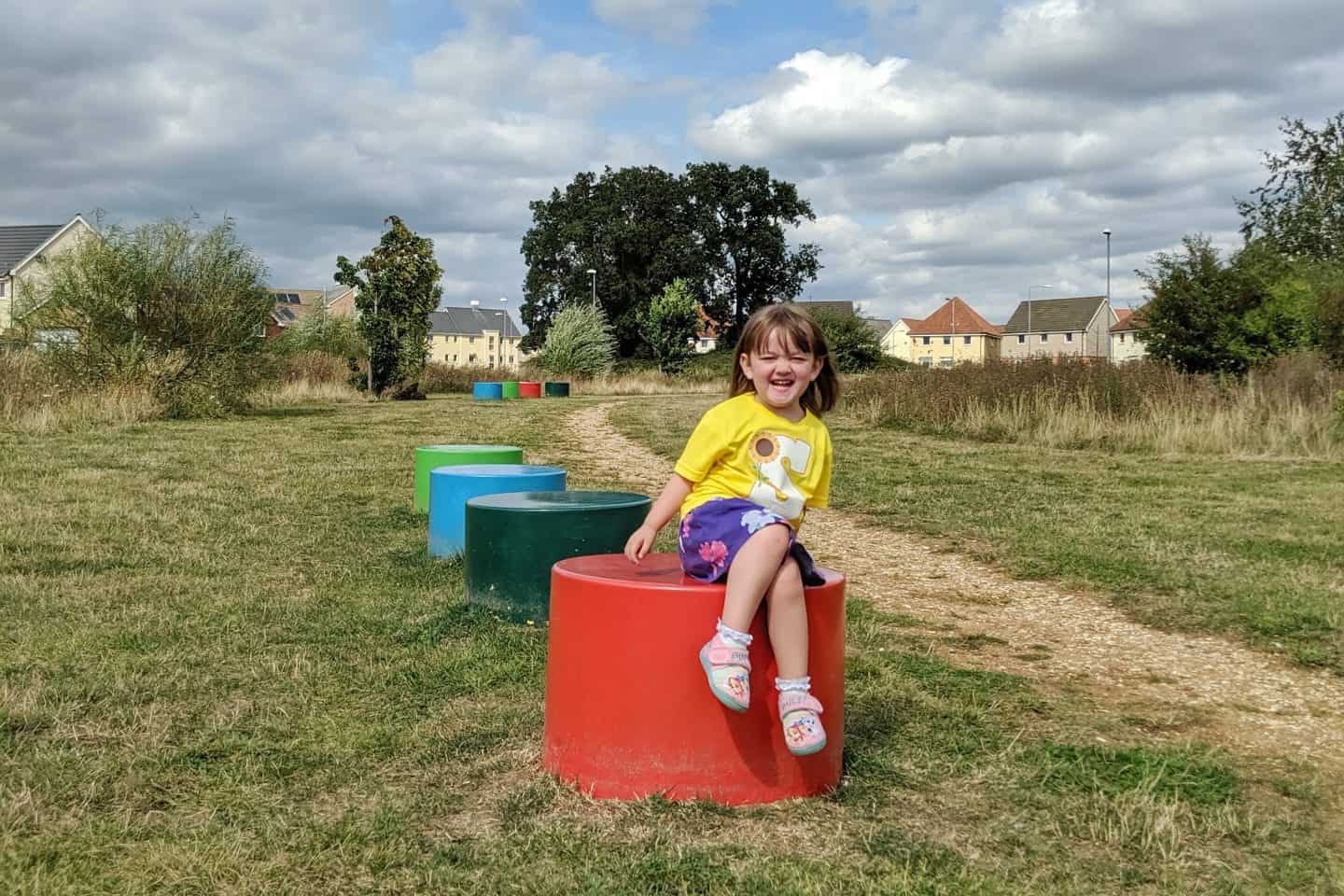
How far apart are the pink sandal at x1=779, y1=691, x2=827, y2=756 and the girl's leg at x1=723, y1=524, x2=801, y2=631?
0.84 feet

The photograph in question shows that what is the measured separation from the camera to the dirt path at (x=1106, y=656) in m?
4.45

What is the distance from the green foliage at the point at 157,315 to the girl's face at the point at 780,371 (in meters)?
18.1

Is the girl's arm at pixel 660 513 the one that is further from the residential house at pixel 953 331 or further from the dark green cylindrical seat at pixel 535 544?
the residential house at pixel 953 331

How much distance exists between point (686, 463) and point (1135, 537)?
603 cm

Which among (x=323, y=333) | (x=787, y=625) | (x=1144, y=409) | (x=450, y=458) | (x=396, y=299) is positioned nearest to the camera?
(x=787, y=625)

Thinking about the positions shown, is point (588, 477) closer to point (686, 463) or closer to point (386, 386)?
point (686, 463)

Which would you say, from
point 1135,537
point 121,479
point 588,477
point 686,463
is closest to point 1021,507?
point 1135,537

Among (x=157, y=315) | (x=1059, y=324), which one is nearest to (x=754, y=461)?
(x=157, y=315)

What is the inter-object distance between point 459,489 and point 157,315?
48.4 ft

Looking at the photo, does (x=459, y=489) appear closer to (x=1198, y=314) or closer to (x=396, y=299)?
(x=1198, y=314)

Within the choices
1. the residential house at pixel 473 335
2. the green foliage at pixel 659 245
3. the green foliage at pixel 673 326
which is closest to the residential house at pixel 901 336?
the residential house at pixel 473 335

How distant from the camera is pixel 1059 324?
99.6 meters

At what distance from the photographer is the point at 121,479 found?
36.7ft

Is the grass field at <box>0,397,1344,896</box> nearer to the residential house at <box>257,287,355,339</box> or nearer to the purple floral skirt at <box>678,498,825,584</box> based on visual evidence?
the purple floral skirt at <box>678,498,825,584</box>
